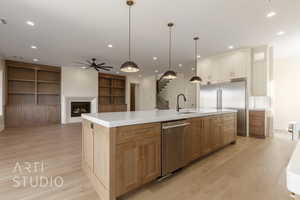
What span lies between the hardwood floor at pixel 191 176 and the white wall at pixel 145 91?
23.8 ft

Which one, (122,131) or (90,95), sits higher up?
(90,95)

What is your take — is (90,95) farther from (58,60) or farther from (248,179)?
(248,179)

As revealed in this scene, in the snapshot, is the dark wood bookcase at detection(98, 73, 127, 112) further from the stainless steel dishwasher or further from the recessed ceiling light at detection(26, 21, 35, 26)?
the stainless steel dishwasher

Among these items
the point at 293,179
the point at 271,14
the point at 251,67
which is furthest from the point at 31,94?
the point at 251,67

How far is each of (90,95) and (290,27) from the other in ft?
26.9

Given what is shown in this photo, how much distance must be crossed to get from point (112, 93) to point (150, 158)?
312 inches

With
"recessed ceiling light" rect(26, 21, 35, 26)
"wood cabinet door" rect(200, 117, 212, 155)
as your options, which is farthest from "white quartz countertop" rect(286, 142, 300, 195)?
"recessed ceiling light" rect(26, 21, 35, 26)

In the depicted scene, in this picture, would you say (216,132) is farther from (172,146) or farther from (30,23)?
(30,23)

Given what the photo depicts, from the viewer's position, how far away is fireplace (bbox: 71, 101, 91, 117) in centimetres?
756

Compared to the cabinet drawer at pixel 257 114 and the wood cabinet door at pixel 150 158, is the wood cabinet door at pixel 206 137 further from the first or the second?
the cabinet drawer at pixel 257 114

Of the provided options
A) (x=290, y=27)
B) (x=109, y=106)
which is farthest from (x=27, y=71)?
(x=290, y=27)

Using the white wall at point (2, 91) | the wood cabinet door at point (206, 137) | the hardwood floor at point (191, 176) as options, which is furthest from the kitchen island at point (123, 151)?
the white wall at point (2, 91)

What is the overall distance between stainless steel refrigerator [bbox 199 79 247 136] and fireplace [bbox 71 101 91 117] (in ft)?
20.0

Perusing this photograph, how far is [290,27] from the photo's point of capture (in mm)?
3514
